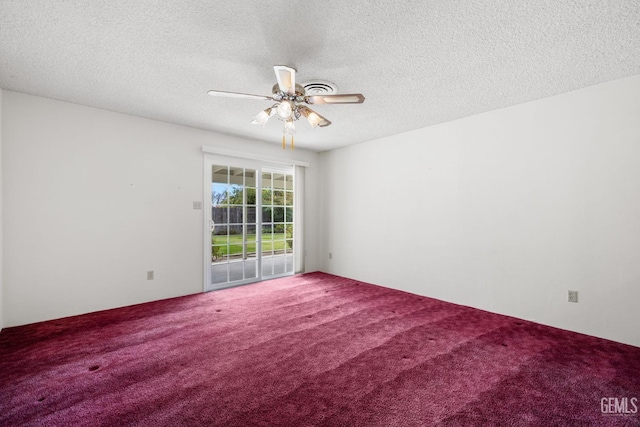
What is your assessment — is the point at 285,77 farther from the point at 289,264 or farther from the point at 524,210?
the point at 289,264

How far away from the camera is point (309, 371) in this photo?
2137 mm

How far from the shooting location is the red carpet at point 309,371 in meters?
1.69

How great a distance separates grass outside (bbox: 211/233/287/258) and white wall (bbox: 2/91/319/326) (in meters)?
0.27

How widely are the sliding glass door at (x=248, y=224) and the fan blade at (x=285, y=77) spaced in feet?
8.53

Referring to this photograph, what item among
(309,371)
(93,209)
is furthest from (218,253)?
(309,371)

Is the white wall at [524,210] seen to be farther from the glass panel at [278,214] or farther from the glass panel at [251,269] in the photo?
the glass panel at [251,269]

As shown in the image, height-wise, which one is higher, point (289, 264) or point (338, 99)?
point (338, 99)

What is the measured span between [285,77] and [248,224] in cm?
312

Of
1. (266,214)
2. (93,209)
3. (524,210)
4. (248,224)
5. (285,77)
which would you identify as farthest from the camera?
(266,214)

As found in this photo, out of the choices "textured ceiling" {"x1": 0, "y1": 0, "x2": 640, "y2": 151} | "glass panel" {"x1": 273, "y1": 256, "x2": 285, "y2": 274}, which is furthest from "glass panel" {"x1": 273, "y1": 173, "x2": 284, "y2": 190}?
"textured ceiling" {"x1": 0, "y1": 0, "x2": 640, "y2": 151}

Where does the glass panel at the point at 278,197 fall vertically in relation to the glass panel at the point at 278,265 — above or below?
above

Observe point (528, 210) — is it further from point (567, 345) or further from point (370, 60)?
point (370, 60)

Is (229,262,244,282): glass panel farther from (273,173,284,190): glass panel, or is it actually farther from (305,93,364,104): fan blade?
(305,93,364,104): fan blade

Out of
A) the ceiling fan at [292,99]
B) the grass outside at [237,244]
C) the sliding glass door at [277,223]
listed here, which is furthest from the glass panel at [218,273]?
the ceiling fan at [292,99]
